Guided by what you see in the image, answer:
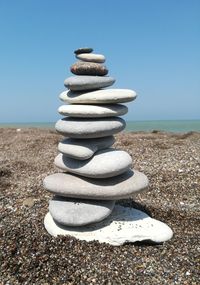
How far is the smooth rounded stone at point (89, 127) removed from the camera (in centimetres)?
697

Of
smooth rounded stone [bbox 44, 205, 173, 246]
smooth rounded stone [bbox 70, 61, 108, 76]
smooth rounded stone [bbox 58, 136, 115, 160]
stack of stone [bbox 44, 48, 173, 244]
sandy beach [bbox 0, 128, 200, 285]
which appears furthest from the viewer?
smooth rounded stone [bbox 70, 61, 108, 76]

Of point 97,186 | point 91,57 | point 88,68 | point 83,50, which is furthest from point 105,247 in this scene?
point 83,50

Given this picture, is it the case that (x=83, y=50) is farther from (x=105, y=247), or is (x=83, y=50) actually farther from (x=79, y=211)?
(x=105, y=247)

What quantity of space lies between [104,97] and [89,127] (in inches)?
24.6

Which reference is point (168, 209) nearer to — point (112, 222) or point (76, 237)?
point (112, 222)

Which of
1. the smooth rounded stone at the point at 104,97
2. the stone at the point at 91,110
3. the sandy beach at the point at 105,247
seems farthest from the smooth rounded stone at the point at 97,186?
the smooth rounded stone at the point at 104,97

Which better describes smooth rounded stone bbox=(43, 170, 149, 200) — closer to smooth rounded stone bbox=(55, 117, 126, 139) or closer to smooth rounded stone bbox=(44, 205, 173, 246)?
smooth rounded stone bbox=(44, 205, 173, 246)

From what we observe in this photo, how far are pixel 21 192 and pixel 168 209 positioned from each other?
3.78 m

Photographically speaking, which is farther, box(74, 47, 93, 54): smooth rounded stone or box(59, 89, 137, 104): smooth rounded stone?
A: box(74, 47, 93, 54): smooth rounded stone

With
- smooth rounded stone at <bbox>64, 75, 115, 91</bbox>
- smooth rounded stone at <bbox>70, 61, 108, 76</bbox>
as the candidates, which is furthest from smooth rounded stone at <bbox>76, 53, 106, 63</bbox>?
smooth rounded stone at <bbox>64, 75, 115, 91</bbox>

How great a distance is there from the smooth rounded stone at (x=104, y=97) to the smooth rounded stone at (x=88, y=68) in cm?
38

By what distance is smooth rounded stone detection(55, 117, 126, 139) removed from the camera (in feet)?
22.9

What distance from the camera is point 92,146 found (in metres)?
7.20

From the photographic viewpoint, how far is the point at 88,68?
7227mm
